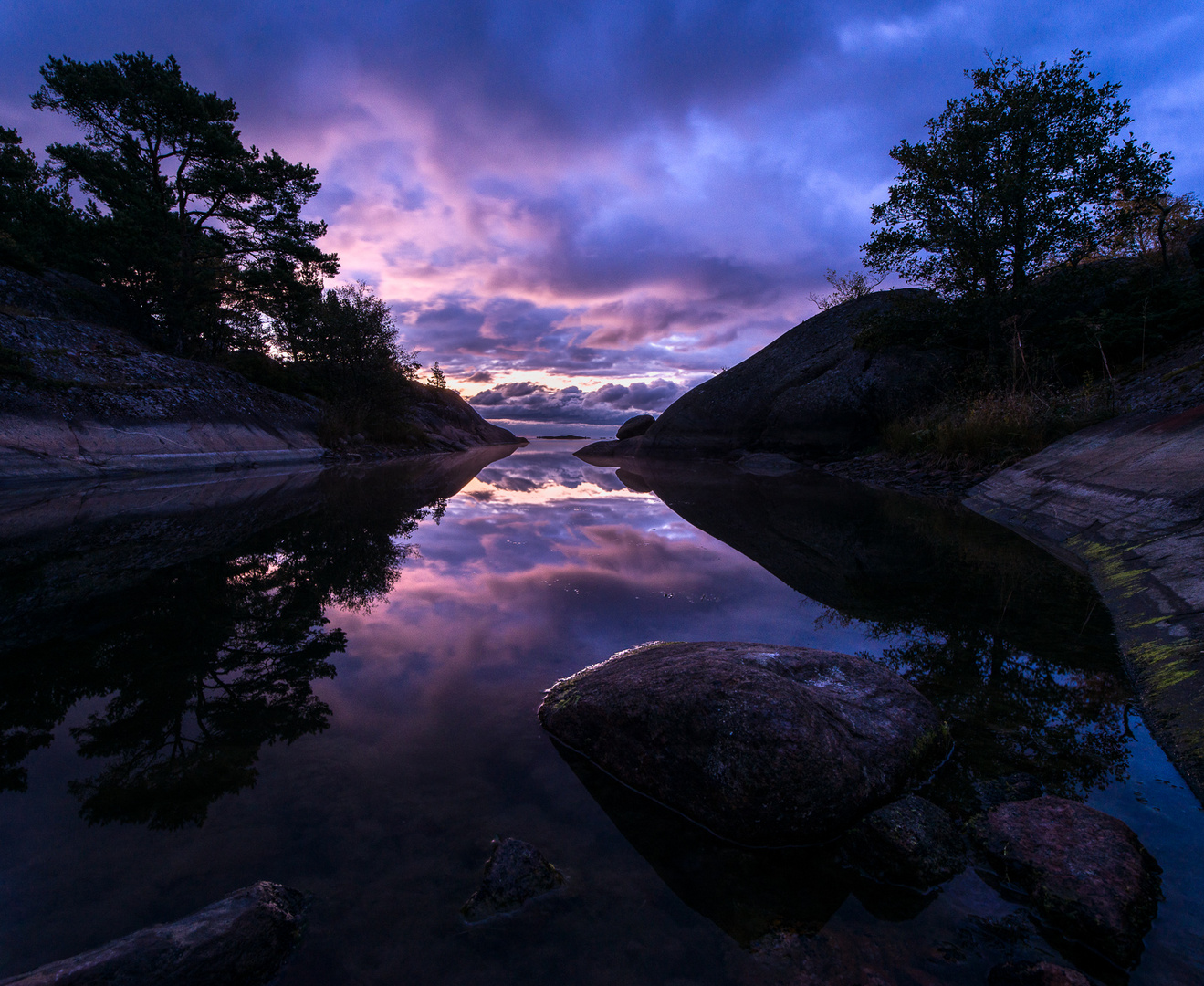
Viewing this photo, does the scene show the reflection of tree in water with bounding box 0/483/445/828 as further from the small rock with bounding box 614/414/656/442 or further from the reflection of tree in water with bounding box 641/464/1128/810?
the small rock with bounding box 614/414/656/442

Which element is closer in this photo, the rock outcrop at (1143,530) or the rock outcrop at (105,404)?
the rock outcrop at (1143,530)

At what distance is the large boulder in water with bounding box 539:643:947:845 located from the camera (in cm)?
234

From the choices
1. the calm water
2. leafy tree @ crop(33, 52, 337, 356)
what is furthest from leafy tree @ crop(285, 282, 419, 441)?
the calm water

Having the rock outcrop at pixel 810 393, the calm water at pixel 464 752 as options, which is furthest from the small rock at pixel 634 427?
the calm water at pixel 464 752

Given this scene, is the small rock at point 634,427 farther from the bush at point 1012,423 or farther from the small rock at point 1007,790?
the small rock at point 1007,790

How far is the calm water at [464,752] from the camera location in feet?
5.82

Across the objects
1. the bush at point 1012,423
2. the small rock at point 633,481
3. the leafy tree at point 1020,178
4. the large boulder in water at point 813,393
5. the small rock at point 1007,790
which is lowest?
the small rock at point 1007,790

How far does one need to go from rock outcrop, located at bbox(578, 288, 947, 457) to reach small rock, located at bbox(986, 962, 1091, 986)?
2121 cm

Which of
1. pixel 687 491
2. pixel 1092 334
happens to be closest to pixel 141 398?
pixel 687 491

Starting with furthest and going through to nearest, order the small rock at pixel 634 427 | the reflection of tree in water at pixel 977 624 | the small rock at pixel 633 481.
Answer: the small rock at pixel 634 427
the small rock at pixel 633 481
the reflection of tree in water at pixel 977 624

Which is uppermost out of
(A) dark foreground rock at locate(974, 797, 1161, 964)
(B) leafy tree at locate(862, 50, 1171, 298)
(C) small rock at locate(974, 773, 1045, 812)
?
(B) leafy tree at locate(862, 50, 1171, 298)

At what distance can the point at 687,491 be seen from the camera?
14.9 meters

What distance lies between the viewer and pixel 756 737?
8.13 feet

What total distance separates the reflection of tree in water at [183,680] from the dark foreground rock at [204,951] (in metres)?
0.81
